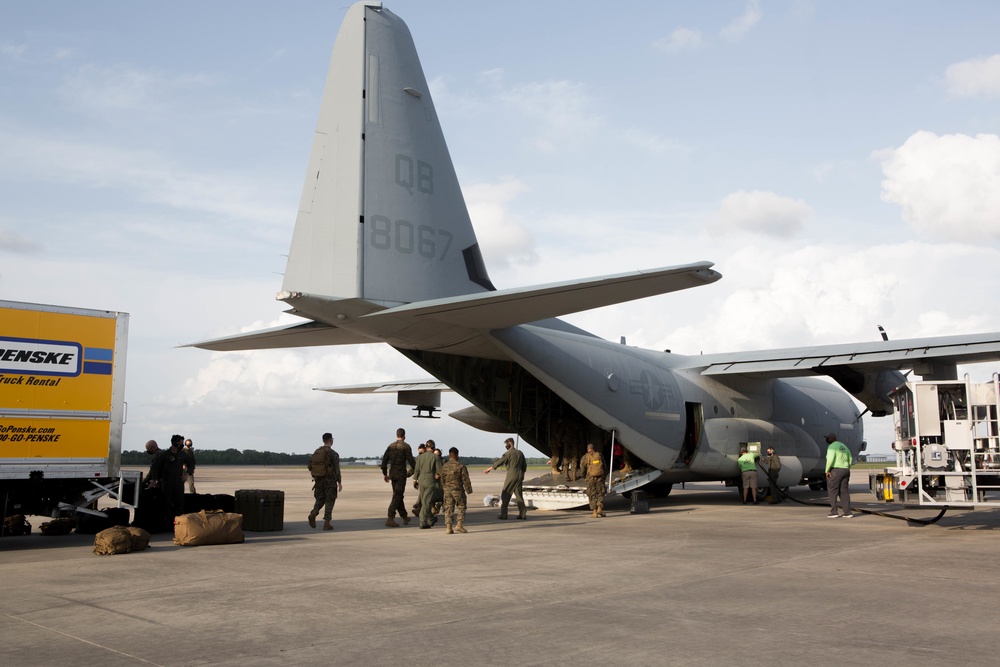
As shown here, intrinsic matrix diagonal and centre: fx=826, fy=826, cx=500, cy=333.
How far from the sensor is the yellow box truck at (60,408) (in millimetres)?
10281

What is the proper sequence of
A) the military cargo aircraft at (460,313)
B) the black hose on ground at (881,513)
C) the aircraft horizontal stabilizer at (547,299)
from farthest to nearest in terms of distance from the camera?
the black hose on ground at (881,513)
the military cargo aircraft at (460,313)
the aircraft horizontal stabilizer at (547,299)

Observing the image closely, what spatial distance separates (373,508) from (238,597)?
37.7ft

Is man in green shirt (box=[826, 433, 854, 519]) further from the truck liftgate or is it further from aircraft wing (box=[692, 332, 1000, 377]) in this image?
aircraft wing (box=[692, 332, 1000, 377])

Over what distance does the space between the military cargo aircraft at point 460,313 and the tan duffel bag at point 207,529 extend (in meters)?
3.07

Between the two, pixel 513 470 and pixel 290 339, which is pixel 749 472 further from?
pixel 290 339

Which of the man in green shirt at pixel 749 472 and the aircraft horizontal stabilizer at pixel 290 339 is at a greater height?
the aircraft horizontal stabilizer at pixel 290 339

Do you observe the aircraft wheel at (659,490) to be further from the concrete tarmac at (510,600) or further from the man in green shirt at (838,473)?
the concrete tarmac at (510,600)

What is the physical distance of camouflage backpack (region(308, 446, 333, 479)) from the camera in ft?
43.6

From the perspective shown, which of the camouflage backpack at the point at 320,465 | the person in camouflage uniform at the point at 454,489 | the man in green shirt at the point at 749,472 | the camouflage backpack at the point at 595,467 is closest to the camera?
the person in camouflage uniform at the point at 454,489

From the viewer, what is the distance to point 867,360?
1662 cm

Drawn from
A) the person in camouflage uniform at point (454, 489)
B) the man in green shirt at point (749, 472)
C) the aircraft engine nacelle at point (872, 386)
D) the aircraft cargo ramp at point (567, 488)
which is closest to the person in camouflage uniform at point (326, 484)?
the person in camouflage uniform at point (454, 489)

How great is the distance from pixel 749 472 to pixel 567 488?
4902 millimetres

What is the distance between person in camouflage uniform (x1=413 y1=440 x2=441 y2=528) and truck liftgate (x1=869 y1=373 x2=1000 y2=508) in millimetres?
7322

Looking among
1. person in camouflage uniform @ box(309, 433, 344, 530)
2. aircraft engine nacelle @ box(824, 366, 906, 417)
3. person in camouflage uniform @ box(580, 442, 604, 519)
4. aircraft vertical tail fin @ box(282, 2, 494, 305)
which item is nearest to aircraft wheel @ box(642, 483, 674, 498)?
aircraft engine nacelle @ box(824, 366, 906, 417)
